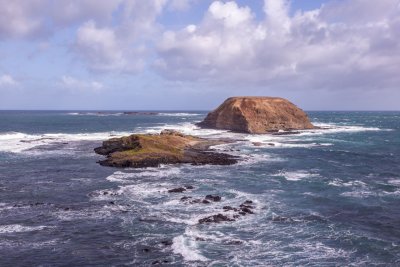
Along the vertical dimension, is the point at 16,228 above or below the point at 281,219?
below

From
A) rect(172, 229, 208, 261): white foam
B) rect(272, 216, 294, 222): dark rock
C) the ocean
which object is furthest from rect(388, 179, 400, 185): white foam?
rect(172, 229, 208, 261): white foam

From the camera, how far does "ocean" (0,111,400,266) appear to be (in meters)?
25.0

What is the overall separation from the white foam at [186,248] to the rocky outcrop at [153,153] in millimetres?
28119

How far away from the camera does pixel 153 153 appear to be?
58.2 metres

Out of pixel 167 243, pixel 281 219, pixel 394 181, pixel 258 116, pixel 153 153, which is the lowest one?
pixel 167 243

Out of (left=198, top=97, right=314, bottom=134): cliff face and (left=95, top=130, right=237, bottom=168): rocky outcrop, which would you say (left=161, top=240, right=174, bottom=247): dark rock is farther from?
(left=198, top=97, right=314, bottom=134): cliff face

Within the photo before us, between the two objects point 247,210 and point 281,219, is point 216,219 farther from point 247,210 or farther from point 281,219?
point 281,219

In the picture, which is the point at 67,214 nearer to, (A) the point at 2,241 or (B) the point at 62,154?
(A) the point at 2,241

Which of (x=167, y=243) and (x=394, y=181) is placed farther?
(x=394, y=181)

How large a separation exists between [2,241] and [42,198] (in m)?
11.2

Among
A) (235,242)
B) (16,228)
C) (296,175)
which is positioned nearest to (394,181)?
(296,175)

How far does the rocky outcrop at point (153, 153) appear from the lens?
55906 millimetres

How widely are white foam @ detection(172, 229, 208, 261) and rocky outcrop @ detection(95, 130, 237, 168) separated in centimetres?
2812

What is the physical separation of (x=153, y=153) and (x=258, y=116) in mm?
54021
